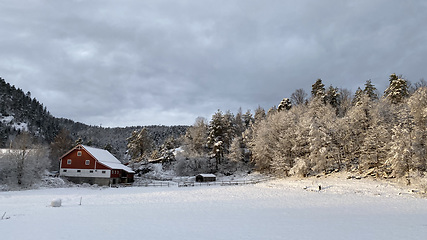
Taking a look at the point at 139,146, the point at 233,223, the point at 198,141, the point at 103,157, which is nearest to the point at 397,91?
the point at 198,141

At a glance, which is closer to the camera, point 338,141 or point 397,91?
point 338,141

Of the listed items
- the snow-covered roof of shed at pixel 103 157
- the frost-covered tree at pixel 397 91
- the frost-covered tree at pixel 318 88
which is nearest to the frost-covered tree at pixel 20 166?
the snow-covered roof of shed at pixel 103 157

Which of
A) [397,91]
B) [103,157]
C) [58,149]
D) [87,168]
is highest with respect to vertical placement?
[397,91]

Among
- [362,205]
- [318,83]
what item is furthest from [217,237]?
[318,83]

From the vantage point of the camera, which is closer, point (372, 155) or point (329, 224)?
point (329, 224)

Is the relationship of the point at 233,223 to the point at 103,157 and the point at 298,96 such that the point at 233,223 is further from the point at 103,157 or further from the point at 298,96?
the point at 298,96

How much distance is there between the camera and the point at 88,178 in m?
55.7

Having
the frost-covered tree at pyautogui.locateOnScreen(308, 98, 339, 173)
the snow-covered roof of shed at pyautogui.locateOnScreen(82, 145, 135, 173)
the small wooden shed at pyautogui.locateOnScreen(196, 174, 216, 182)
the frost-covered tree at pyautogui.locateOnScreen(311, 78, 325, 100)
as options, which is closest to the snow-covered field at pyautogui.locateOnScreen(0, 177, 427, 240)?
the frost-covered tree at pyautogui.locateOnScreen(308, 98, 339, 173)

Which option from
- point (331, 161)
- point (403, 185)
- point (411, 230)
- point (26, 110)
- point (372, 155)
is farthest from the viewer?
point (26, 110)

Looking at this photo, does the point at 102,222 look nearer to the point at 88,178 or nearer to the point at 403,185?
the point at 403,185

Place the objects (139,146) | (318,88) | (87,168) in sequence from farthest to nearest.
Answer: (139,146)
(318,88)
(87,168)

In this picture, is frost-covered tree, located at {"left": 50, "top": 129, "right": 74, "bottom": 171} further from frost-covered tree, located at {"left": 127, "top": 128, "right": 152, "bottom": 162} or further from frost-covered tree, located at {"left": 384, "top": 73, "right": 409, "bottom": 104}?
frost-covered tree, located at {"left": 384, "top": 73, "right": 409, "bottom": 104}

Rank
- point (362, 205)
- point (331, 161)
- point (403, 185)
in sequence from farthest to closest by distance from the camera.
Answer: point (331, 161)
point (403, 185)
point (362, 205)

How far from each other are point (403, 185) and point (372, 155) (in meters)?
7.80
